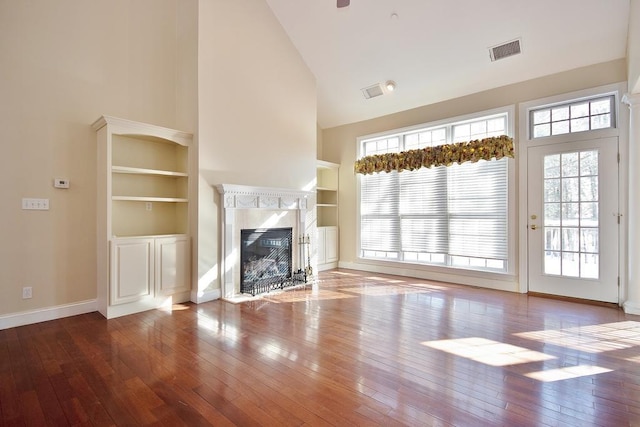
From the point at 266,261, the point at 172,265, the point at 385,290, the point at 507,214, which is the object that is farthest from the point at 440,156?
the point at 172,265

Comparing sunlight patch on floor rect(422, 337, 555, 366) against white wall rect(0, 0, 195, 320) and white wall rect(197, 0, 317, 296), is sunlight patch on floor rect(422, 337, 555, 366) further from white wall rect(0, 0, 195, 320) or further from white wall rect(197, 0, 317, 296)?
white wall rect(0, 0, 195, 320)

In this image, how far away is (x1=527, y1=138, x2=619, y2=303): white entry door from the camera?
13.2ft

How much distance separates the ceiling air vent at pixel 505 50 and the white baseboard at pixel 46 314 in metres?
6.24

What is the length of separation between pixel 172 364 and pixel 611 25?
5910 millimetres

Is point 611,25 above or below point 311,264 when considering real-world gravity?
above

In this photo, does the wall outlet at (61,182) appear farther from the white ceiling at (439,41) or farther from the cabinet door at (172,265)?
the white ceiling at (439,41)

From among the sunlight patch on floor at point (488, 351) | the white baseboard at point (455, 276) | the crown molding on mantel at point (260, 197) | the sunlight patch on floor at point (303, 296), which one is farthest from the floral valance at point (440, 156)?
the sunlight patch on floor at point (488, 351)

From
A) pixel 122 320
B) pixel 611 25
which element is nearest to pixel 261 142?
pixel 122 320

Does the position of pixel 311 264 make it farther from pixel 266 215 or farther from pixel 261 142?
pixel 261 142

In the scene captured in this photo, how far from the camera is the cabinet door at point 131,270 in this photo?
11.8 ft

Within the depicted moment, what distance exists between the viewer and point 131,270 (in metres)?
3.71

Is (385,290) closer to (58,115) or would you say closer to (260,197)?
(260,197)

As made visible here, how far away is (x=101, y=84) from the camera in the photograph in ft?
12.9

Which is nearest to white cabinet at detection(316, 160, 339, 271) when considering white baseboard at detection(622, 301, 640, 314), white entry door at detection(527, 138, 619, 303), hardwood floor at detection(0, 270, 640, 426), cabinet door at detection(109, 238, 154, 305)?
hardwood floor at detection(0, 270, 640, 426)
